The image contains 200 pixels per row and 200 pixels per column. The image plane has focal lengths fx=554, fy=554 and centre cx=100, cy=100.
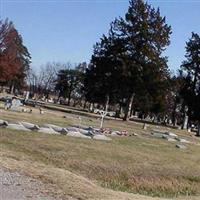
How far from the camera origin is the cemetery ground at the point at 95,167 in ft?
44.4

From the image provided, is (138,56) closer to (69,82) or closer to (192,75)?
(192,75)

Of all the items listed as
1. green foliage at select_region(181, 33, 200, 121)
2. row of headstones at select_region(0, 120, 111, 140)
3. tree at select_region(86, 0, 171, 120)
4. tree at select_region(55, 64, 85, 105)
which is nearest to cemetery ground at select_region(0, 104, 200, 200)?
row of headstones at select_region(0, 120, 111, 140)

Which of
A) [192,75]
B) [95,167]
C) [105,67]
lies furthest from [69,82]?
[95,167]

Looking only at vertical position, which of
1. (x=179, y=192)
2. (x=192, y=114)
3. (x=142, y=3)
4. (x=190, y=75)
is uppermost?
(x=142, y=3)

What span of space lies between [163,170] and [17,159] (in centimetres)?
793

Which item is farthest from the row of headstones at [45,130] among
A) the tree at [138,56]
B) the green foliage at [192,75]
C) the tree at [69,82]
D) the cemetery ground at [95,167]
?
the tree at [69,82]

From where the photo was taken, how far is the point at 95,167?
1972 centimetres

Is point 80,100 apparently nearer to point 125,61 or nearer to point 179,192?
point 125,61

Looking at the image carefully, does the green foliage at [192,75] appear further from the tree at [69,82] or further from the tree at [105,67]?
the tree at [69,82]

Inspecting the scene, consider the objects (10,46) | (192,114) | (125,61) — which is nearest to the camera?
(125,61)

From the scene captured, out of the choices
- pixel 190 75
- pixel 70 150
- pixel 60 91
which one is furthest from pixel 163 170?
pixel 60 91

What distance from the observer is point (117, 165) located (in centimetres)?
2139

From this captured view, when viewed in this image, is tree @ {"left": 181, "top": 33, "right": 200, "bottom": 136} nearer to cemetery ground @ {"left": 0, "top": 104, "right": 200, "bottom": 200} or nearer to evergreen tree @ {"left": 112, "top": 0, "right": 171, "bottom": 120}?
evergreen tree @ {"left": 112, "top": 0, "right": 171, "bottom": 120}

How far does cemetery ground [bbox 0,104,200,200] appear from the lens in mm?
13525
